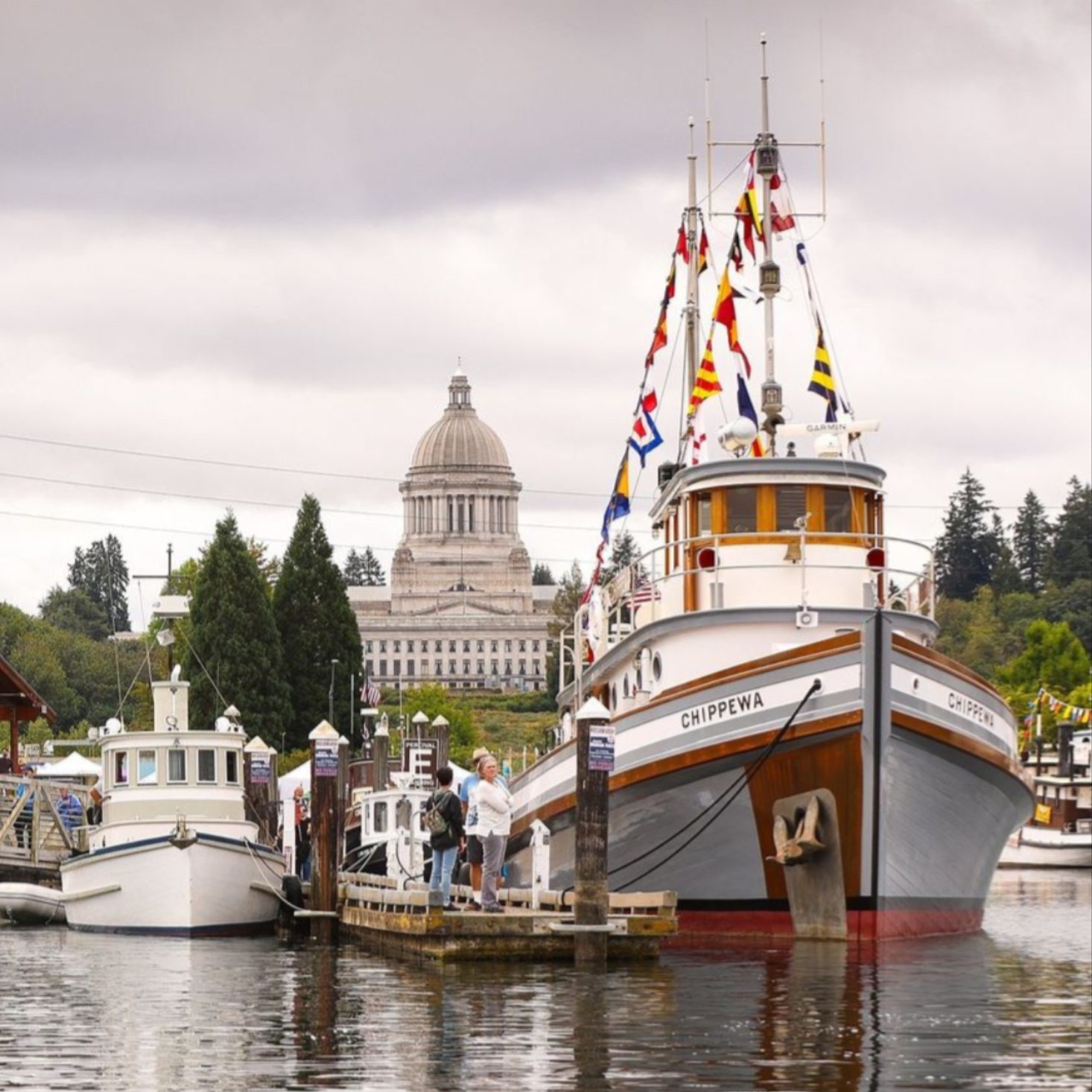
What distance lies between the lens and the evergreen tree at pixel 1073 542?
569ft

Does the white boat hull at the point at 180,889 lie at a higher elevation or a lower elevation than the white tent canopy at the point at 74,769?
lower

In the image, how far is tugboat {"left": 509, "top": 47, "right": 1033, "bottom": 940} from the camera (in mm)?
31141

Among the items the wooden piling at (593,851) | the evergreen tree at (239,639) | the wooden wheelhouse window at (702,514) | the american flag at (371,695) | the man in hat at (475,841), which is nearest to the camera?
the wooden piling at (593,851)

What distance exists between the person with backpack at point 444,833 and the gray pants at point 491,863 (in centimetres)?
37

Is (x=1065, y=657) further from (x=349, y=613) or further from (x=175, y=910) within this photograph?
(x=175, y=910)

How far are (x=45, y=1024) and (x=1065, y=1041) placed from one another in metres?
9.01

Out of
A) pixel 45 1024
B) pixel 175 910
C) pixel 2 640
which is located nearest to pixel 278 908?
pixel 175 910

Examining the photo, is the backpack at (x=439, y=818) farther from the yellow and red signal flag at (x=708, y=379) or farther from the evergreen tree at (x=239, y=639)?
the evergreen tree at (x=239, y=639)

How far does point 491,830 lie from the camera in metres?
28.8

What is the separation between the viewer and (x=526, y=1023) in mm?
21938

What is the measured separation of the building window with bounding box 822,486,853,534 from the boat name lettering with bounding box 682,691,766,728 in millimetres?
3990

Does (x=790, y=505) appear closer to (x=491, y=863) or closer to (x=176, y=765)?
(x=491, y=863)

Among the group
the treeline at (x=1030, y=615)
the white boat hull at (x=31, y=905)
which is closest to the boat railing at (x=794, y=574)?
the white boat hull at (x=31, y=905)

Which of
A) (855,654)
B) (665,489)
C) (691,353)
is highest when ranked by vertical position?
Result: (691,353)
